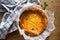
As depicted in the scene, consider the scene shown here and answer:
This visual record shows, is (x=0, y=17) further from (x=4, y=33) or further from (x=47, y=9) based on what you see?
(x=47, y=9)

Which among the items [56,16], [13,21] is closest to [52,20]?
[56,16]

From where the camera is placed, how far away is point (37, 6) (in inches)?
26.1

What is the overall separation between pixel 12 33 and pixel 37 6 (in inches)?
5.5

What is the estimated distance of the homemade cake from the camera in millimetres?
636

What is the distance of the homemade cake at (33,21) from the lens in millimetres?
636

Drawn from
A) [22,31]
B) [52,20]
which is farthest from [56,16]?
[22,31]

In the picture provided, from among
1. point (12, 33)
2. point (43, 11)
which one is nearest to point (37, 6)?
point (43, 11)

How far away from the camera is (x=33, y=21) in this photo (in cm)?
65

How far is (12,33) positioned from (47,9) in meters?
0.16

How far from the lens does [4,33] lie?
2.14 feet

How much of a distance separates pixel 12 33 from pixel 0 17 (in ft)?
0.25

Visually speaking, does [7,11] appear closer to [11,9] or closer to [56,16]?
[11,9]

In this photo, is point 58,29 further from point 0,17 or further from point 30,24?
point 0,17

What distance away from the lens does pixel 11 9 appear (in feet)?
2.21
